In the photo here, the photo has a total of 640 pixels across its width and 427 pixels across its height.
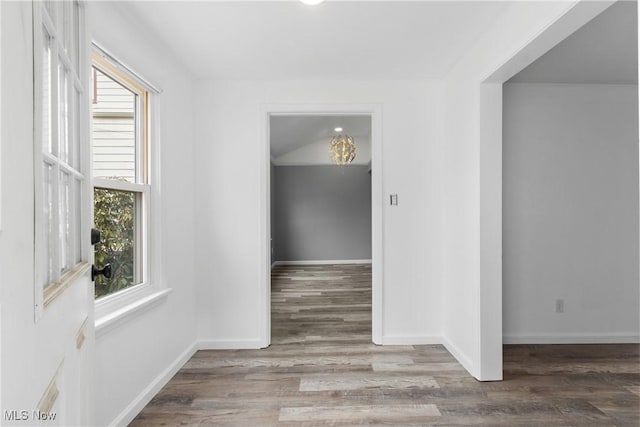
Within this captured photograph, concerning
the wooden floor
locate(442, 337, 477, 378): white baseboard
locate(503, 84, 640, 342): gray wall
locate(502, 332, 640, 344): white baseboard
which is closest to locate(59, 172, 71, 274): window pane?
the wooden floor

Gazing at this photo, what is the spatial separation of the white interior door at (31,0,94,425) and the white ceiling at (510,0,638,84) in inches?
106

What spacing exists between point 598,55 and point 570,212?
1.32 meters

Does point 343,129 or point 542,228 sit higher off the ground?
point 343,129

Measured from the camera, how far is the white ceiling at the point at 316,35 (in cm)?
202

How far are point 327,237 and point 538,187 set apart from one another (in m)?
5.36

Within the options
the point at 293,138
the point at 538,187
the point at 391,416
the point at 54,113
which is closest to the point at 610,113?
the point at 538,187

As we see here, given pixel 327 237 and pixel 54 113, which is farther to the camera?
pixel 327 237

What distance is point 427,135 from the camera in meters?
3.18

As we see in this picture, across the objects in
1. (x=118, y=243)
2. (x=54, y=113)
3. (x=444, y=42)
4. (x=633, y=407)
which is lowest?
(x=633, y=407)

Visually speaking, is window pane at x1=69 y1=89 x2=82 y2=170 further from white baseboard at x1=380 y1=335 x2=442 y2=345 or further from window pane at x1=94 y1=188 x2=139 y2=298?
white baseboard at x1=380 y1=335 x2=442 y2=345

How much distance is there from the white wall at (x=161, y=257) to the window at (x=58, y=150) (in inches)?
27.5

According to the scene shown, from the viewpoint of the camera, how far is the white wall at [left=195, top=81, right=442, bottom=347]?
123 inches

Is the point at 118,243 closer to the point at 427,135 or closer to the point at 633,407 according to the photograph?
the point at 427,135

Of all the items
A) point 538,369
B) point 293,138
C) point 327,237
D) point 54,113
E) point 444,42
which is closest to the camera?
point 54,113
